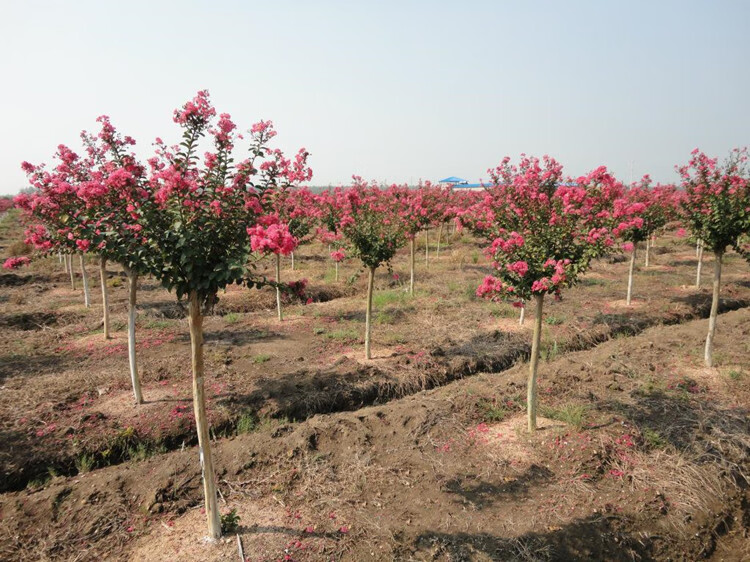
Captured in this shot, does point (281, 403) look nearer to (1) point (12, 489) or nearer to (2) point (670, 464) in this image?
(1) point (12, 489)

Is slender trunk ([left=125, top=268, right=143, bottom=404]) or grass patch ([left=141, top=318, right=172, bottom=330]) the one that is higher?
slender trunk ([left=125, top=268, right=143, bottom=404])

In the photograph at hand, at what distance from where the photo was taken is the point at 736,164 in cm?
732

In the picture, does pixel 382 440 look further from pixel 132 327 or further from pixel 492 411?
pixel 132 327

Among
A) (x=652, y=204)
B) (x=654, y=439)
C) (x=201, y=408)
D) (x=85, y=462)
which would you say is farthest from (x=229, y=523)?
(x=652, y=204)

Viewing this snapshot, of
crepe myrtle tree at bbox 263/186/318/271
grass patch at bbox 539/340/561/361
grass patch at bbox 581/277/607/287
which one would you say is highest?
crepe myrtle tree at bbox 263/186/318/271

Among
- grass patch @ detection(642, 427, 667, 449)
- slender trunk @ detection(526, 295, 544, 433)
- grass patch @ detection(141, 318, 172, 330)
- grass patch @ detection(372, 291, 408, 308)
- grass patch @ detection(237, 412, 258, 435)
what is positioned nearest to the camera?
grass patch @ detection(642, 427, 667, 449)

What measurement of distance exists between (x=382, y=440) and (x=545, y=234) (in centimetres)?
348

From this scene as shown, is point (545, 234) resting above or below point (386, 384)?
above

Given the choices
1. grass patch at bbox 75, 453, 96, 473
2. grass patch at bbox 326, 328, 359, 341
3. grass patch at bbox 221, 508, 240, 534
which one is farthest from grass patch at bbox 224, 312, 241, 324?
grass patch at bbox 221, 508, 240, 534

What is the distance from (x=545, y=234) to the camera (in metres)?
5.41

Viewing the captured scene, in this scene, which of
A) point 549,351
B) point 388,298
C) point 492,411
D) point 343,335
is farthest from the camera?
point 388,298

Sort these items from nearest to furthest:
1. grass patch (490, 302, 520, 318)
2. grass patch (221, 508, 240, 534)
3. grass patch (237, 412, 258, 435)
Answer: grass patch (221, 508, 240, 534) < grass patch (237, 412, 258, 435) < grass patch (490, 302, 520, 318)

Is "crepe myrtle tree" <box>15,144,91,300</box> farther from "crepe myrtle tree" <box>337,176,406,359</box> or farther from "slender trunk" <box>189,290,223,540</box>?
"crepe myrtle tree" <box>337,176,406,359</box>

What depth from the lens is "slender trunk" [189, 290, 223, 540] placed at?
12.5 feet
